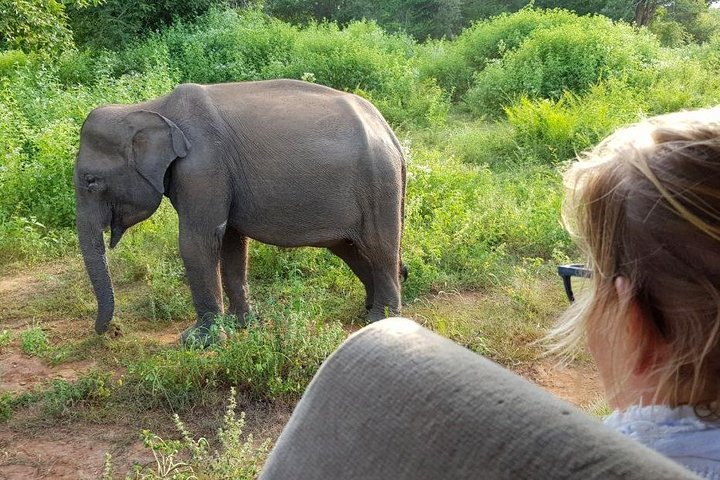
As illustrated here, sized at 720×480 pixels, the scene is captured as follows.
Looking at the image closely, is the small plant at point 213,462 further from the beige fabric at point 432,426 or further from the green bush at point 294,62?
the green bush at point 294,62

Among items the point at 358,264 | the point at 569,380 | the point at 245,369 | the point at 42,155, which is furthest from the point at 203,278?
the point at 42,155

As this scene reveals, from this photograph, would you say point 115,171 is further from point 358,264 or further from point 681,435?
point 681,435

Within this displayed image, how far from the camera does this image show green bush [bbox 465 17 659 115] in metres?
12.0

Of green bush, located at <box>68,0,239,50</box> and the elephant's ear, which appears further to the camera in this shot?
green bush, located at <box>68,0,239,50</box>

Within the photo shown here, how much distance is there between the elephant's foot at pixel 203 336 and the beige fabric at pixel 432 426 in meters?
3.65

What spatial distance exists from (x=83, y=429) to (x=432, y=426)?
3.65 meters

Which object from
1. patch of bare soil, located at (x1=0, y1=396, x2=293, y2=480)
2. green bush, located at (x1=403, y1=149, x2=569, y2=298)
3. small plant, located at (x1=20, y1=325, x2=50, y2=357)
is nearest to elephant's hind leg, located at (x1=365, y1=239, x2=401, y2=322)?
green bush, located at (x1=403, y1=149, x2=569, y2=298)

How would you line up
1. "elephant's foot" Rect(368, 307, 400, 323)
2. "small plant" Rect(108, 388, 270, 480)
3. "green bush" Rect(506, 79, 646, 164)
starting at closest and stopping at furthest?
"small plant" Rect(108, 388, 270, 480)
"elephant's foot" Rect(368, 307, 400, 323)
"green bush" Rect(506, 79, 646, 164)

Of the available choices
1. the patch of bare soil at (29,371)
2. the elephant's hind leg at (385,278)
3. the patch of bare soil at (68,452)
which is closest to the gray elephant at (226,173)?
the elephant's hind leg at (385,278)

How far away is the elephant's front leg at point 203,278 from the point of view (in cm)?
455

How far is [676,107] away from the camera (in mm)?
10297

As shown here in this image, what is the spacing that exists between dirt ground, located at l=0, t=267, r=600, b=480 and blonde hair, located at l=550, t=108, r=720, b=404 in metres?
2.93

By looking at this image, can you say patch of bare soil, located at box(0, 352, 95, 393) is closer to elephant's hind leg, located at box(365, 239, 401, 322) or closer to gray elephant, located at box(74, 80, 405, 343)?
gray elephant, located at box(74, 80, 405, 343)

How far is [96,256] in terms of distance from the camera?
15.3 ft
